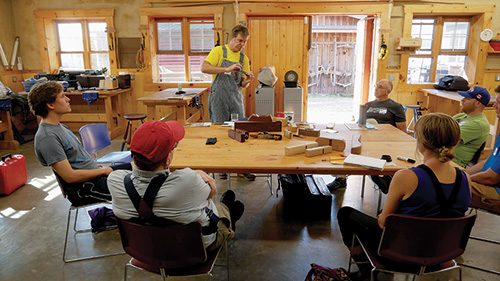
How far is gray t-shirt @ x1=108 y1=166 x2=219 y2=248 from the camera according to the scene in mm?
1564

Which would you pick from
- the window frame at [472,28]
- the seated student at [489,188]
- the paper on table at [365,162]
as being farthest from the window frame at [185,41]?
the seated student at [489,188]

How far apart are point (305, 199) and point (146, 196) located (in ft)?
6.59

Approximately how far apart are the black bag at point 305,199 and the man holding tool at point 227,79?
99cm

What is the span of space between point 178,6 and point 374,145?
17.0 ft

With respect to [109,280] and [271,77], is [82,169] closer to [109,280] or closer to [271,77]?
[109,280]

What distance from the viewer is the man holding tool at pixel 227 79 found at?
159 inches

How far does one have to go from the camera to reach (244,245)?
282 centimetres

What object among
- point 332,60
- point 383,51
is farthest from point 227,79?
point 332,60

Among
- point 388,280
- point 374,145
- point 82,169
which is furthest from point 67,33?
point 388,280

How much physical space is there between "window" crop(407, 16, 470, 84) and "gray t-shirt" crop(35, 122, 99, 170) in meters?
6.37

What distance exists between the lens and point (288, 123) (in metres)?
3.50

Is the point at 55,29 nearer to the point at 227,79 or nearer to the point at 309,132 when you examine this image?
the point at 227,79

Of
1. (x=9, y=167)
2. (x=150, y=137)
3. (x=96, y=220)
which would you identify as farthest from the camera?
(x=9, y=167)

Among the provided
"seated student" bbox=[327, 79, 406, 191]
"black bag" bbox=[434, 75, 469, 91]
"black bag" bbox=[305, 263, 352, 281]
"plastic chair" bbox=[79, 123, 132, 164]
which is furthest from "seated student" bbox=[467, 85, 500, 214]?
"black bag" bbox=[434, 75, 469, 91]
